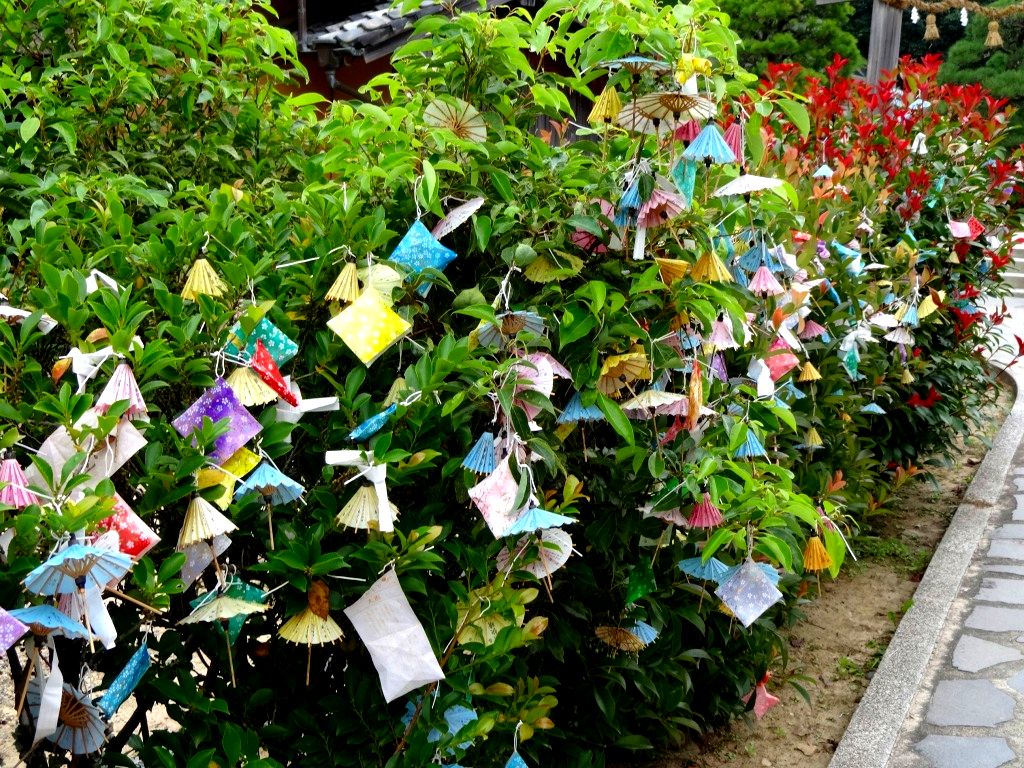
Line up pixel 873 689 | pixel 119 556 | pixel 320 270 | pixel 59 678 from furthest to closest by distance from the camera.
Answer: pixel 873 689
pixel 320 270
pixel 59 678
pixel 119 556

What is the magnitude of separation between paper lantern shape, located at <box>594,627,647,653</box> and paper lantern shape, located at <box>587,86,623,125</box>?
1.25 meters

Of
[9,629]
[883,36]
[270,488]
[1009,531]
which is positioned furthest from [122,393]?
[883,36]

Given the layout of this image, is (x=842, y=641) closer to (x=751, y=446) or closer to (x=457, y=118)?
(x=751, y=446)

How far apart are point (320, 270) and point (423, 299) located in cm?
28

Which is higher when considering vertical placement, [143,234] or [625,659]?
[143,234]

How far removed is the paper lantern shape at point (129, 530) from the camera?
1.45 meters

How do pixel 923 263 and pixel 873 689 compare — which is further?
pixel 923 263

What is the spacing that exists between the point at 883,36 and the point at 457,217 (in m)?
9.90

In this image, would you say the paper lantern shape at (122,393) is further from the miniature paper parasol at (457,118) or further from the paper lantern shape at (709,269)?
the paper lantern shape at (709,269)

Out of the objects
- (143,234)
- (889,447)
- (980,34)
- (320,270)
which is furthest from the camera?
(980,34)

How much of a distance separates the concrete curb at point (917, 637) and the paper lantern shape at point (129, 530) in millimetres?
2345

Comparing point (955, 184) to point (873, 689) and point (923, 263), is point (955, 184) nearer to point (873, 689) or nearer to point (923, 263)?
point (923, 263)

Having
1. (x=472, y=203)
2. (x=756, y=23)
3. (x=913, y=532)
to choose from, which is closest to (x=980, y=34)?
(x=756, y=23)

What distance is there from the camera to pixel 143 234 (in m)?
2.30
